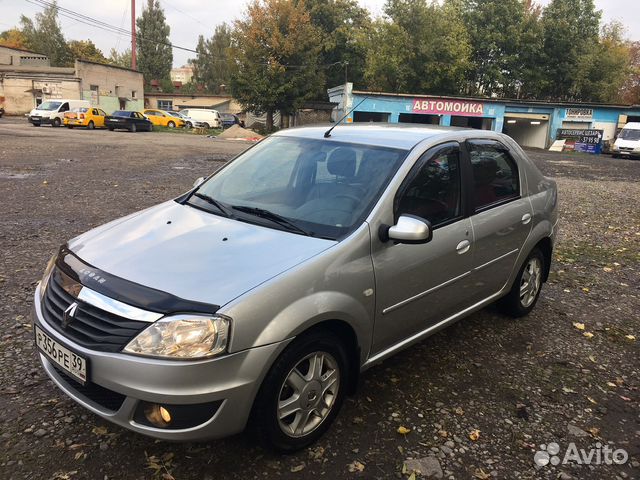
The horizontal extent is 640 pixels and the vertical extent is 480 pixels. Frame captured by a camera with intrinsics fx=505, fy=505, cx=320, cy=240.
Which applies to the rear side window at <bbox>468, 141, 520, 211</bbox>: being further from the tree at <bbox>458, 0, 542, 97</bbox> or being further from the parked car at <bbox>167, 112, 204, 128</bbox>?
the tree at <bbox>458, 0, 542, 97</bbox>

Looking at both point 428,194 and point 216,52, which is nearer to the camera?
point 428,194

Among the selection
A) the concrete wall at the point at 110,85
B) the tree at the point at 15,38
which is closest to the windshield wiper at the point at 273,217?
the concrete wall at the point at 110,85

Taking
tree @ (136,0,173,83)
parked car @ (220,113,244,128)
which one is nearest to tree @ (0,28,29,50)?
tree @ (136,0,173,83)

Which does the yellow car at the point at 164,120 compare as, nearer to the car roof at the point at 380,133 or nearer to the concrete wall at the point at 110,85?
the concrete wall at the point at 110,85

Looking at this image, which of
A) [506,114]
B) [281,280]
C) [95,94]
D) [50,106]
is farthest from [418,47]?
[281,280]

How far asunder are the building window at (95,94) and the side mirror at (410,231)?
49.0 m

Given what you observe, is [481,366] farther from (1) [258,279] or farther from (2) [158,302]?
(2) [158,302]

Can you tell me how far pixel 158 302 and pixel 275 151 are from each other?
1897 millimetres

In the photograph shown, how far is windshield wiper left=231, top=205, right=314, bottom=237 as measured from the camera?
2.94m

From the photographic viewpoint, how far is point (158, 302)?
2.30 m

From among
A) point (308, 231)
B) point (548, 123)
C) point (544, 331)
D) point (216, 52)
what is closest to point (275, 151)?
point (308, 231)

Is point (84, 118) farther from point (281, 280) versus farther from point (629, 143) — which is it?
point (281, 280)

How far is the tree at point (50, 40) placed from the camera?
230 ft

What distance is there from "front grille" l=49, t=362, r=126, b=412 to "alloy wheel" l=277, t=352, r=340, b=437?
0.76 m
